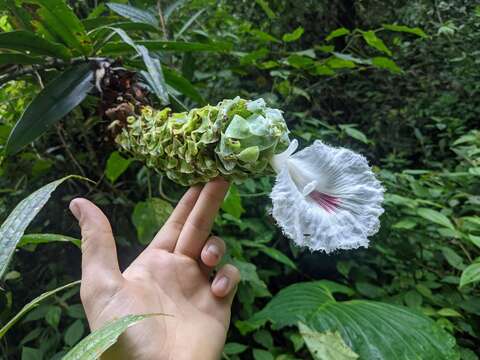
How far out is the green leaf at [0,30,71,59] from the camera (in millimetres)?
814

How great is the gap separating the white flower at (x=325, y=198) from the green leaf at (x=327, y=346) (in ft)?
1.27

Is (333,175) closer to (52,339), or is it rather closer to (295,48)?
(52,339)

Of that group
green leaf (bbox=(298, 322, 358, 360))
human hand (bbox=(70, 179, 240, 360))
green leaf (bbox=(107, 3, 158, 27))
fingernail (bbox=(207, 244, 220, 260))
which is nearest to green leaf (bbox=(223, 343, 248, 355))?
green leaf (bbox=(298, 322, 358, 360))

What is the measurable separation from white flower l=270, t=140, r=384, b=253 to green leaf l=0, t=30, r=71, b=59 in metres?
0.58

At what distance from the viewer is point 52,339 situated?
1.11 m

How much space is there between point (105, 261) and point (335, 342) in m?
0.59

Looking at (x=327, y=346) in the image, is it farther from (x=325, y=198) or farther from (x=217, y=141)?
(x=217, y=141)

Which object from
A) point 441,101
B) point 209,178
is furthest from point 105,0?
point 441,101

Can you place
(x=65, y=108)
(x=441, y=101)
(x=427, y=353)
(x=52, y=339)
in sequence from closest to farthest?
(x=65, y=108) < (x=427, y=353) < (x=52, y=339) < (x=441, y=101)

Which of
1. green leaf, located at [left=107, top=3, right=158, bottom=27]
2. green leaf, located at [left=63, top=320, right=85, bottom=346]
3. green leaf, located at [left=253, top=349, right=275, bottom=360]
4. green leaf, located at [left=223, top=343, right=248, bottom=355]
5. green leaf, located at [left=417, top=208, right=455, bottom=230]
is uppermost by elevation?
green leaf, located at [left=107, top=3, right=158, bottom=27]

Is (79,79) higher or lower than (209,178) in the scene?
higher

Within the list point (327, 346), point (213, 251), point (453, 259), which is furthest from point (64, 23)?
point (453, 259)

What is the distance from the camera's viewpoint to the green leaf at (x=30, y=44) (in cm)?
81

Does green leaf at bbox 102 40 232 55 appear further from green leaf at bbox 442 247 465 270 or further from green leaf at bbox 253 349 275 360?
green leaf at bbox 442 247 465 270
